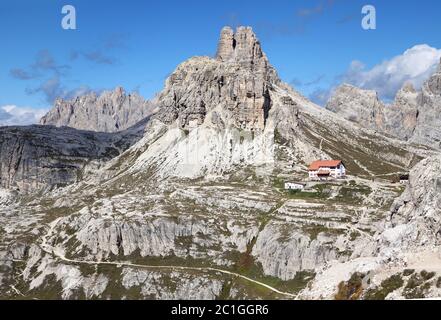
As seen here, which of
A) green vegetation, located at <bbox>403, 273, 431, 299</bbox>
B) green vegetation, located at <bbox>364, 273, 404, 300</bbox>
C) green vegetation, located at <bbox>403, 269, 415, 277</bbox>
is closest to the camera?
green vegetation, located at <bbox>403, 273, 431, 299</bbox>

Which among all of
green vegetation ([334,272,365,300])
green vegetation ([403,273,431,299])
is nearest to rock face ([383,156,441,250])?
green vegetation ([334,272,365,300])

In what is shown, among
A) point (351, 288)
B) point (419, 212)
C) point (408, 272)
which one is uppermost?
point (419, 212)

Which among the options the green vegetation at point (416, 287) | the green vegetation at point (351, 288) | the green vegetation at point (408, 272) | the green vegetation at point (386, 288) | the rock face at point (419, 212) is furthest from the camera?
the rock face at point (419, 212)

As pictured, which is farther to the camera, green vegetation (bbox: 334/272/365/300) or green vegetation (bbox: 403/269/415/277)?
green vegetation (bbox: 334/272/365/300)

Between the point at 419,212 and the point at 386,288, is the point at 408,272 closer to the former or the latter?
the point at 386,288

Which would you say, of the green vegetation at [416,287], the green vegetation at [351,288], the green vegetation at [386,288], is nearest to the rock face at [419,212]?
the green vegetation at [351,288]

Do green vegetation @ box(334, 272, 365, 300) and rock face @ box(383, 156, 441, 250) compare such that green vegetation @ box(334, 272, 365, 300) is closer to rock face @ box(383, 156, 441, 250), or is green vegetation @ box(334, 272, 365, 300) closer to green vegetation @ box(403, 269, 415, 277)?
green vegetation @ box(403, 269, 415, 277)

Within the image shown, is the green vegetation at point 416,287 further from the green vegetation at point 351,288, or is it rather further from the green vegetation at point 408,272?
the green vegetation at point 351,288

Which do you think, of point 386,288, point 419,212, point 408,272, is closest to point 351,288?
point 386,288
